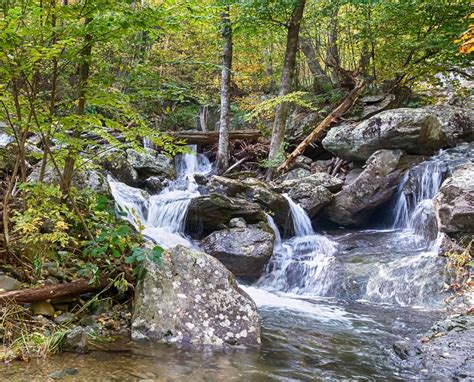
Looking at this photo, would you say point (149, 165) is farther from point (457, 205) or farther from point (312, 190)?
point (457, 205)

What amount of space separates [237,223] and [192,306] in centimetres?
470

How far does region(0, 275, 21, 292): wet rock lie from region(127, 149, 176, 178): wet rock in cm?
817

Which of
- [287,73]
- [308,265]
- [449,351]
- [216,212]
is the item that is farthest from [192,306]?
[287,73]

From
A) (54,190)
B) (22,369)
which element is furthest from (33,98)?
(22,369)

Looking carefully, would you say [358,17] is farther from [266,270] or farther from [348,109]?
[266,270]

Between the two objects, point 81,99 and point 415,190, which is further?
point 415,190

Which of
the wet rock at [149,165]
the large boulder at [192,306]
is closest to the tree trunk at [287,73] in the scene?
the wet rock at [149,165]

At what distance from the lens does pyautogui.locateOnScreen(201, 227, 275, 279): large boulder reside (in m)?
8.30

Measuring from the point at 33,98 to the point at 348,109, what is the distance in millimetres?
11435

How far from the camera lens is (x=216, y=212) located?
930 centimetres

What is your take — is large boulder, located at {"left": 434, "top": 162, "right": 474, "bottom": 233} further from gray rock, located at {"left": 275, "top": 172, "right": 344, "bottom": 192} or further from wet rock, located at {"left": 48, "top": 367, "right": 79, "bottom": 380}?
wet rock, located at {"left": 48, "top": 367, "right": 79, "bottom": 380}

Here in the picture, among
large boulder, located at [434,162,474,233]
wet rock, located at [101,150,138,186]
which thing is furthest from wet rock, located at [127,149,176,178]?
large boulder, located at [434,162,474,233]

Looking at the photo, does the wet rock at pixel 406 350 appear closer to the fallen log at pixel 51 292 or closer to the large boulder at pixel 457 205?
the fallen log at pixel 51 292

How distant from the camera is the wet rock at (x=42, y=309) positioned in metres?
4.01
